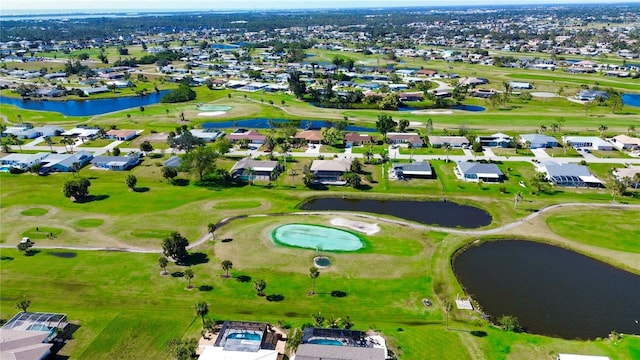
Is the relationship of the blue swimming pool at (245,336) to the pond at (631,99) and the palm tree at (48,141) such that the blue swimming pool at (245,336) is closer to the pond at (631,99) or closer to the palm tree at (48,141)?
the palm tree at (48,141)

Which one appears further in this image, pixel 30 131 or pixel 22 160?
pixel 30 131

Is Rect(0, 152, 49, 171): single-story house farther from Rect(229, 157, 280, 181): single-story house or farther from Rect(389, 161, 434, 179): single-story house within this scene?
Rect(389, 161, 434, 179): single-story house

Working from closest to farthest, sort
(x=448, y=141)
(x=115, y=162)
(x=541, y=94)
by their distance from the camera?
(x=115, y=162) < (x=448, y=141) < (x=541, y=94)

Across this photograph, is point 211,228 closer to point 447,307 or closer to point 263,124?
point 447,307

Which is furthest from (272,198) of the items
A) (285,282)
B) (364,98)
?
(364,98)

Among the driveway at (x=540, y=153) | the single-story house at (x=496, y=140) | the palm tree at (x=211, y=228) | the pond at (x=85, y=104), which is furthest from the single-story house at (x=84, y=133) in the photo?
the driveway at (x=540, y=153)

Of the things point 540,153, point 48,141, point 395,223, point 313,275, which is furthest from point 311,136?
point 48,141
